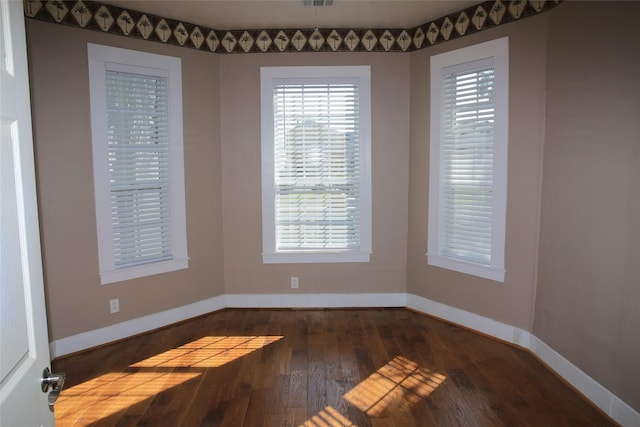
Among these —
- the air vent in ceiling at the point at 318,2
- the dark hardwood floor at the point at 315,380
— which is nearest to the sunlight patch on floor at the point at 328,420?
the dark hardwood floor at the point at 315,380

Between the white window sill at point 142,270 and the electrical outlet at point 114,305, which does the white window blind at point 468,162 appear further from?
the electrical outlet at point 114,305

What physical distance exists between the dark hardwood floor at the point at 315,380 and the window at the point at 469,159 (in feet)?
2.40

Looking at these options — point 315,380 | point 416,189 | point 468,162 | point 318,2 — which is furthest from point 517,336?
point 318,2

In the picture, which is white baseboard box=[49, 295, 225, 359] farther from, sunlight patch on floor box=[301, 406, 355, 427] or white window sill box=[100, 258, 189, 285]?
sunlight patch on floor box=[301, 406, 355, 427]

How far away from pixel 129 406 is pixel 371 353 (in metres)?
1.80

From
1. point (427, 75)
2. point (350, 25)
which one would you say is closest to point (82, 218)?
point (350, 25)

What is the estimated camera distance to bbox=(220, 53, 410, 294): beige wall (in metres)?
4.50

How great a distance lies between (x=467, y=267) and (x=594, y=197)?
1416mm

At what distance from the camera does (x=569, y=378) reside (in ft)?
10.1

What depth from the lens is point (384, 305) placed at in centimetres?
474

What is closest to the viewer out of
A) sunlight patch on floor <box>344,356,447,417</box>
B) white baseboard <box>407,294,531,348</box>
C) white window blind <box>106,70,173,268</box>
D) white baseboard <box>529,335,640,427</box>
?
→ white baseboard <box>529,335,640,427</box>

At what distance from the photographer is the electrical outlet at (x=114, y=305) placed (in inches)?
153

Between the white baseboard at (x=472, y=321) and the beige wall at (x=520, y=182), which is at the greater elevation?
the beige wall at (x=520, y=182)

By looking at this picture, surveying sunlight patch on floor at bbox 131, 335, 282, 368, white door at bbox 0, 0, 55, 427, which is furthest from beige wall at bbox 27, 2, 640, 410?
white door at bbox 0, 0, 55, 427
